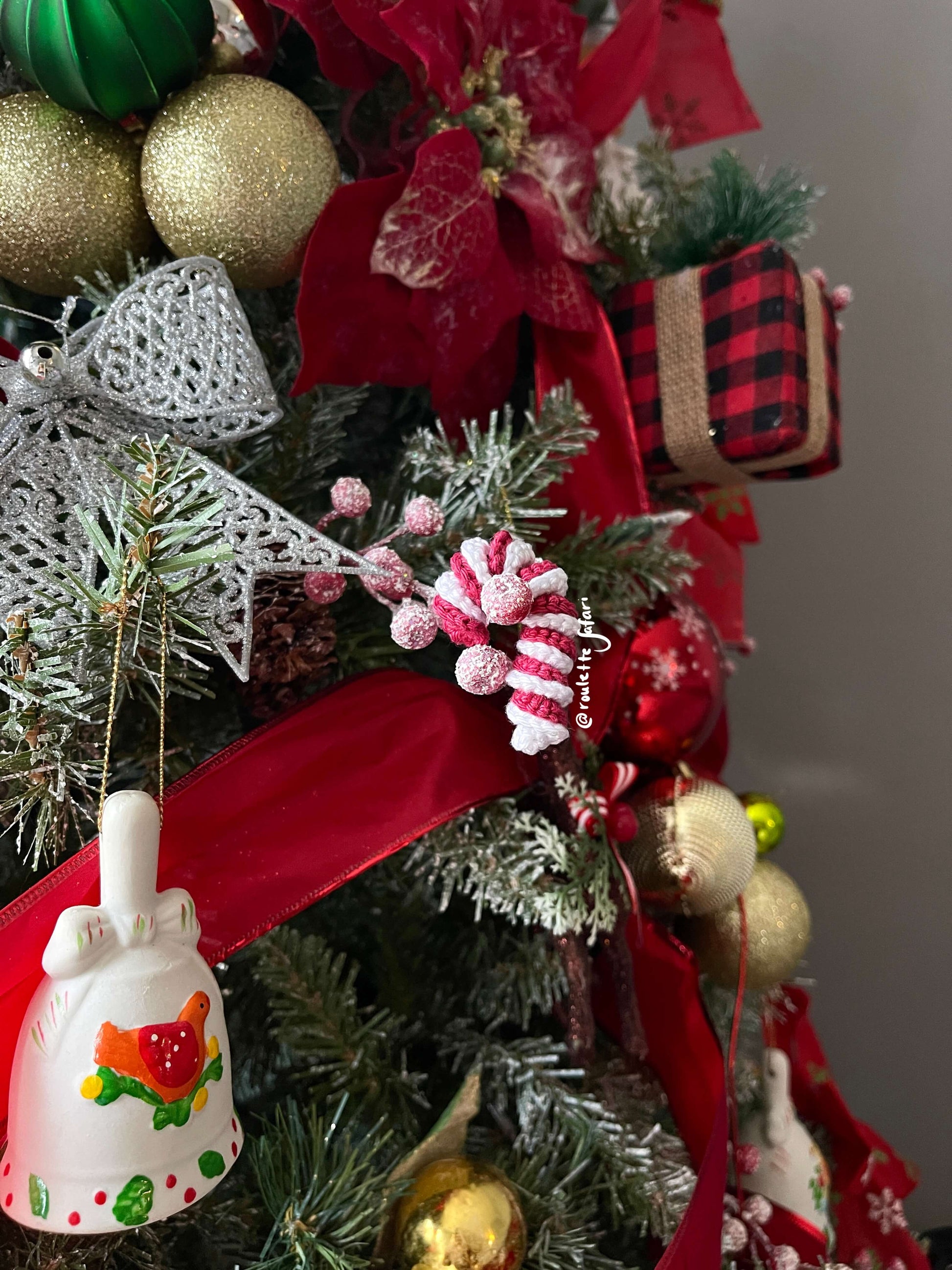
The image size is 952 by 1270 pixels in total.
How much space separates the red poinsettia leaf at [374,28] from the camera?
0.40m

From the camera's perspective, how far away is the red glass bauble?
1.64 ft

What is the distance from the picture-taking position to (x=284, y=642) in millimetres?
402

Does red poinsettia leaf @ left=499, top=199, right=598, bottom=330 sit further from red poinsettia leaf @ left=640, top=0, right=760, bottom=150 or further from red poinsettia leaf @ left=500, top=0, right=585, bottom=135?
red poinsettia leaf @ left=640, top=0, right=760, bottom=150

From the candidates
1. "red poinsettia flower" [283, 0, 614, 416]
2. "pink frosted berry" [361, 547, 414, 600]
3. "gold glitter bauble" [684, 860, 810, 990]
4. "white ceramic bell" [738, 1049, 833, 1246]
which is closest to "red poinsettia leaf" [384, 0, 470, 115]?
"red poinsettia flower" [283, 0, 614, 416]

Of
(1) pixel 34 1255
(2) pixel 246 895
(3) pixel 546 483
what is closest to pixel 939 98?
(3) pixel 546 483

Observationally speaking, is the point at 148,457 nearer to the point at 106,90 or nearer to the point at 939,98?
the point at 106,90

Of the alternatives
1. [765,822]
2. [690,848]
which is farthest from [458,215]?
[765,822]

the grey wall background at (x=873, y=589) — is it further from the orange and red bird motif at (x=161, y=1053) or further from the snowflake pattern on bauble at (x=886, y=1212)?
the orange and red bird motif at (x=161, y=1053)

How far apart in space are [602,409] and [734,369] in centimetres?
8

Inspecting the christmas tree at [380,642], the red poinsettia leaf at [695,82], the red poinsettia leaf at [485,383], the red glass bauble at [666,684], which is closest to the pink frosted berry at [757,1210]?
the christmas tree at [380,642]

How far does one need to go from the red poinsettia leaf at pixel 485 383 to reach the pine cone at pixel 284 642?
0.48 feet

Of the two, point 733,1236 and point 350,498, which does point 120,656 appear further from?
point 733,1236

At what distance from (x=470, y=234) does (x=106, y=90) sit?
0.17m

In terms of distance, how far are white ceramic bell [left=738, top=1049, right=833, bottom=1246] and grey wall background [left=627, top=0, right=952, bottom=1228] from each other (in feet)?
0.96
